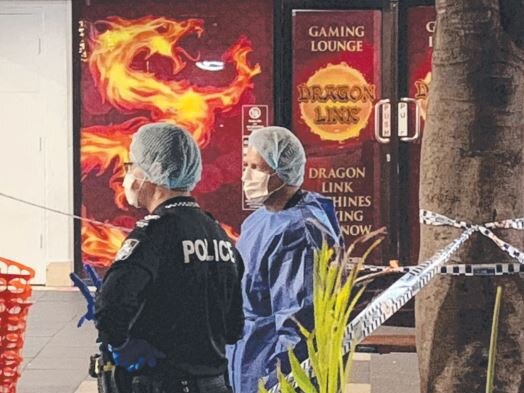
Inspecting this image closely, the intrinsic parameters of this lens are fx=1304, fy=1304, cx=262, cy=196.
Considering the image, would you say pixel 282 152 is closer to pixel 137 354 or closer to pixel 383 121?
pixel 137 354

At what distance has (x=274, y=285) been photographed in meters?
5.14

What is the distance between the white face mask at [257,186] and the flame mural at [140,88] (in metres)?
6.13

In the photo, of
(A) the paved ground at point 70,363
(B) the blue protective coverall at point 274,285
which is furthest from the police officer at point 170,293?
(A) the paved ground at point 70,363

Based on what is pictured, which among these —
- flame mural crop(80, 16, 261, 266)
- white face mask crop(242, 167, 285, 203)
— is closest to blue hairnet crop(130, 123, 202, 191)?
white face mask crop(242, 167, 285, 203)

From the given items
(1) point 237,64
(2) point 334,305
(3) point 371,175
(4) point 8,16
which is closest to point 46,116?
(4) point 8,16

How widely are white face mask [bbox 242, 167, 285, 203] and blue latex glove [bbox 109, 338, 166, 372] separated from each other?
1.34m

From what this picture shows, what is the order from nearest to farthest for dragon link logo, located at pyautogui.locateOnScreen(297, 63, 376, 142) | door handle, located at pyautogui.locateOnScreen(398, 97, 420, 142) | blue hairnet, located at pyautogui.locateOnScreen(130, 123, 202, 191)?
blue hairnet, located at pyautogui.locateOnScreen(130, 123, 202, 191) < door handle, located at pyautogui.locateOnScreen(398, 97, 420, 142) < dragon link logo, located at pyautogui.locateOnScreen(297, 63, 376, 142)

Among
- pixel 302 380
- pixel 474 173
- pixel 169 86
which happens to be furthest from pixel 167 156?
pixel 169 86

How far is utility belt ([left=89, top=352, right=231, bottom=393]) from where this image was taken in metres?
4.52

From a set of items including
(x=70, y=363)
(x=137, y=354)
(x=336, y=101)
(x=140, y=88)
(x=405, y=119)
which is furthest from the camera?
(x=140, y=88)

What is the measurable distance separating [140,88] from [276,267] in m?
7.02

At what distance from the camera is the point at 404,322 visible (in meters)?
10.7

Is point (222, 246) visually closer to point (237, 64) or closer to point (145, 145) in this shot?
point (145, 145)

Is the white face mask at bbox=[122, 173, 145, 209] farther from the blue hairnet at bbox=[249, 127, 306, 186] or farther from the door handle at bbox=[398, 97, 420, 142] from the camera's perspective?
the door handle at bbox=[398, 97, 420, 142]
